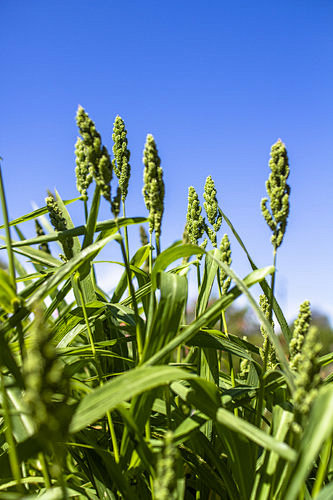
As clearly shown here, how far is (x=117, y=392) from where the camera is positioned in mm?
737

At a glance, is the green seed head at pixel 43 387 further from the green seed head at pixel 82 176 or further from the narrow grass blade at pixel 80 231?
the green seed head at pixel 82 176

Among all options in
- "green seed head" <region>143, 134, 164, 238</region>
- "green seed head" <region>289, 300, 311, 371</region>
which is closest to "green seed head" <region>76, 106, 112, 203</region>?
"green seed head" <region>143, 134, 164, 238</region>

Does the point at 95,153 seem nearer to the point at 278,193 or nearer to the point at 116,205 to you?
the point at 116,205

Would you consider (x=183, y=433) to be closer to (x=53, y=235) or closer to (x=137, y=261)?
(x=53, y=235)

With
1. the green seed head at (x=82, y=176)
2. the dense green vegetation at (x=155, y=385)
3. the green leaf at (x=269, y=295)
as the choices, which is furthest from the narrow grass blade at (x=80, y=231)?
the green leaf at (x=269, y=295)

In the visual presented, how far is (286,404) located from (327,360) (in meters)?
0.23

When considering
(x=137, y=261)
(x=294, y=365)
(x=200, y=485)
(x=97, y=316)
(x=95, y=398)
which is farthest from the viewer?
(x=137, y=261)

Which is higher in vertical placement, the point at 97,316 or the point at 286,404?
the point at 97,316

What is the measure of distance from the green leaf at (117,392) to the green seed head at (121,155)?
28.0 inches

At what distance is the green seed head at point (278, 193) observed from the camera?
3.22 feet

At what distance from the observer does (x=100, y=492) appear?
1107 mm

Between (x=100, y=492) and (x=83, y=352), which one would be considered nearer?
(x=100, y=492)

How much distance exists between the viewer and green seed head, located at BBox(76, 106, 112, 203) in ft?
2.91

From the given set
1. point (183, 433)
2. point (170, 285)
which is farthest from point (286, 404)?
point (170, 285)
